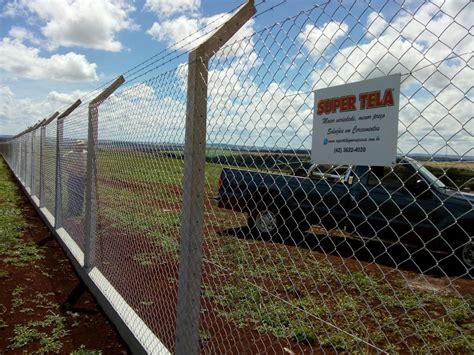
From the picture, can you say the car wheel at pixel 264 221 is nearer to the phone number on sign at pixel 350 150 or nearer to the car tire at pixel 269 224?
the car tire at pixel 269 224

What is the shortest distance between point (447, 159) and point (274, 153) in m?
1.15

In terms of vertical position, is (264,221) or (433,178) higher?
(433,178)

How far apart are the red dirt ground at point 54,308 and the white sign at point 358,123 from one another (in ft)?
10.5

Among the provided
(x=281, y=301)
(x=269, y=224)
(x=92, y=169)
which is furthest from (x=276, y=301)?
(x=92, y=169)

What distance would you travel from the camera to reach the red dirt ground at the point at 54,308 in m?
4.24

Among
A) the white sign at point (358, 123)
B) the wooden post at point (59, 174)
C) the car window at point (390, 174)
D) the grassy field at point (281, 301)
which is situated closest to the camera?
the white sign at point (358, 123)

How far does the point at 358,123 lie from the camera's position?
1629 millimetres

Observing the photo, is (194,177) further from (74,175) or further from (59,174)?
(59,174)

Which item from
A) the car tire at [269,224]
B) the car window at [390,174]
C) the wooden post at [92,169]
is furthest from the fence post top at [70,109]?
the car window at [390,174]

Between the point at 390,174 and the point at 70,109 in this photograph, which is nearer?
the point at 390,174

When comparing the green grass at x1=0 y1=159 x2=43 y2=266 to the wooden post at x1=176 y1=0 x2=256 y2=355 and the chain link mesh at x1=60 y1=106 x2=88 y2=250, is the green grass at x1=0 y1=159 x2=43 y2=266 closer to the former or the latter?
the chain link mesh at x1=60 y1=106 x2=88 y2=250

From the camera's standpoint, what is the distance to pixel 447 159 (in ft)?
5.03

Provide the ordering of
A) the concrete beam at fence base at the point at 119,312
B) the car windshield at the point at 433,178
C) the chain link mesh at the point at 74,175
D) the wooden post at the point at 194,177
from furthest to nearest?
the chain link mesh at the point at 74,175 → the concrete beam at fence base at the point at 119,312 → the wooden post at the point at 194,177 → the car windshield at the point at 433,178

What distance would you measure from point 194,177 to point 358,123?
4.59 feet
